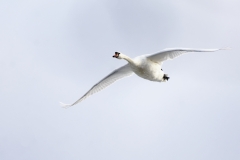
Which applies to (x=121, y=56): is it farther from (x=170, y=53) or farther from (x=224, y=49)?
(x=224, y=49)

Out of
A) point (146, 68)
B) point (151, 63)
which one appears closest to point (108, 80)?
point (151, 63)

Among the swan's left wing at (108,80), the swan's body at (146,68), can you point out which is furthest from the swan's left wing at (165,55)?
the swan's left wing at (108,80)

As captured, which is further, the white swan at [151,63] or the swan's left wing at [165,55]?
the white swan at [151,63]

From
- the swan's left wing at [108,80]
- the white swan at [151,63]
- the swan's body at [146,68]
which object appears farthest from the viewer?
the swan's left wing at [108,80]

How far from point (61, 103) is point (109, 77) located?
4.27 m

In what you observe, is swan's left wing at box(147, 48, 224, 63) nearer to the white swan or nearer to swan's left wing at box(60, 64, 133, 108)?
the white swan

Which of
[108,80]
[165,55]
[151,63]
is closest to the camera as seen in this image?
[165,55]

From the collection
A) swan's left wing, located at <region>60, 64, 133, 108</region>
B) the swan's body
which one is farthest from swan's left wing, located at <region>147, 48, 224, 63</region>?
swan's left wing, located at <region>60, 64, 133, 108</region>

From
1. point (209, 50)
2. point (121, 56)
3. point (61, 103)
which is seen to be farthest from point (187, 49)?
point (61, 103)

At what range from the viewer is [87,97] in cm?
4781

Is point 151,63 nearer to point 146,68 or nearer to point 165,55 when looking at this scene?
point 146,68

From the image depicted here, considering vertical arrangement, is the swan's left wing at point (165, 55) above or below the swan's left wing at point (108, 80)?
above

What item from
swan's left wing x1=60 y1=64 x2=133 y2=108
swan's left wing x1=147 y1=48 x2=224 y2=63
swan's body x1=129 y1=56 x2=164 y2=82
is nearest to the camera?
swan's left wing x1=147 y1=48 x2=224 y2=63

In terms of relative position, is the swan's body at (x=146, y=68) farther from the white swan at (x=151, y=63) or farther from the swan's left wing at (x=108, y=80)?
the swan's left wing at (x=108, y=80)
